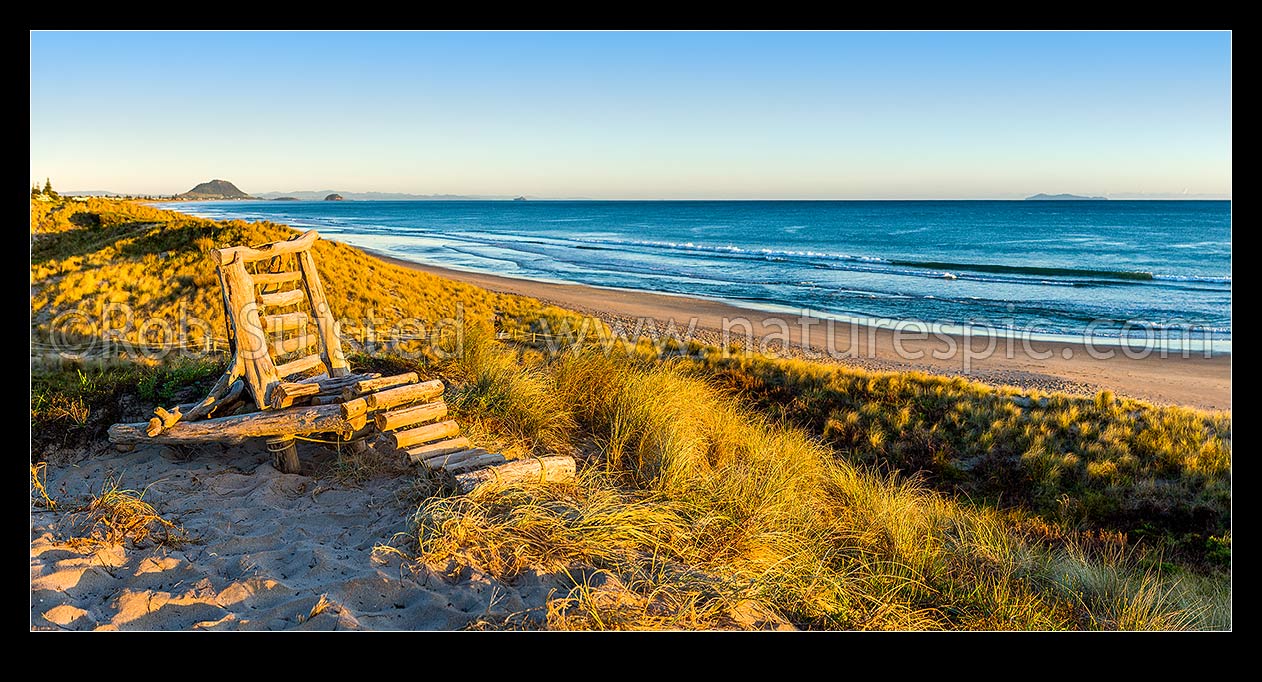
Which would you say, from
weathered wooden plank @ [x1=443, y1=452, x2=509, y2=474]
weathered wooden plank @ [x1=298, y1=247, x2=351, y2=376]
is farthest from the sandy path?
weathered wooden plank @ [x1=298, y1=247, x2=351, y2=376]

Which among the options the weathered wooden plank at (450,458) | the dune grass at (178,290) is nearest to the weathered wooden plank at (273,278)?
the weathered wooden plank at (450,458)

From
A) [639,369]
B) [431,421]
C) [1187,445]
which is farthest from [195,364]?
[1187,445]

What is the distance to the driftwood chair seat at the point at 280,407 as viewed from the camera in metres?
5.78

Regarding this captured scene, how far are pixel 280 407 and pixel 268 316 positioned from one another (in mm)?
972

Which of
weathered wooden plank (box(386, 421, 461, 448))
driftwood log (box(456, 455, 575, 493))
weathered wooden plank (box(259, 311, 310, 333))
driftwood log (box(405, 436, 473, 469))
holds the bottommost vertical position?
driftwood log (box(456, 455, 575, 493))

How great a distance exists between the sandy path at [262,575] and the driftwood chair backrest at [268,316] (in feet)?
3.43

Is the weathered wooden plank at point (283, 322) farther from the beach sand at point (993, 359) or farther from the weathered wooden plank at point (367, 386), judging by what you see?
the beach sand at point (993, 359)

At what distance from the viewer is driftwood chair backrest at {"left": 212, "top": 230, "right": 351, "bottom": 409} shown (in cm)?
607

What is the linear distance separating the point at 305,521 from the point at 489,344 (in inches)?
161

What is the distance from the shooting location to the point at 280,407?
6004 millimetres

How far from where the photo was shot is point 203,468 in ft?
19.9

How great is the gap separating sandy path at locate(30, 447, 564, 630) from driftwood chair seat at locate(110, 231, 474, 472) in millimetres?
443

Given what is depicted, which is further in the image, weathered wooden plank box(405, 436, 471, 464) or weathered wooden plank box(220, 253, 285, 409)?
weathered wooden plank box(220, 253, 285, 409)

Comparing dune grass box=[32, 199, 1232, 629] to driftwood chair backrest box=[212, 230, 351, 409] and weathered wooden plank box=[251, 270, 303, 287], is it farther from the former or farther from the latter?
weathered wooden plank box=[251, 270, 303, 287]
